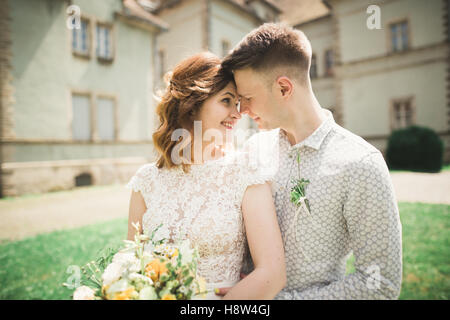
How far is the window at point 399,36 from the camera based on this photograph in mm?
15969

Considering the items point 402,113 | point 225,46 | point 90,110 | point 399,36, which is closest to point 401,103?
point 402,113

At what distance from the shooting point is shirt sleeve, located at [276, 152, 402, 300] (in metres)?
1.56

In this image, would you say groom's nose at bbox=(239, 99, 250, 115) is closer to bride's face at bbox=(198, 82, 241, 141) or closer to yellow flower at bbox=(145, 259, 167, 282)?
bride's face at bbox=(198, 82, 241, 141)

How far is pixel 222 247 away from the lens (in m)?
1.89

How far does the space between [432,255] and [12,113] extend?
13.0 m

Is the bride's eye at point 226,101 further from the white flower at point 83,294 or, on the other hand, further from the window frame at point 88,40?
the window frame at point 88,40

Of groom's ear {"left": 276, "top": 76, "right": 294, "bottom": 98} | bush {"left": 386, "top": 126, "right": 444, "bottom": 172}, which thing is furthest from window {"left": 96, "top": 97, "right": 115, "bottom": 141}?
bush {"left": 386, "top": 126, "right": 444, "bottom": 172}

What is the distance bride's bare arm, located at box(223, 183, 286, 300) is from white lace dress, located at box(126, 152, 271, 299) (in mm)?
105

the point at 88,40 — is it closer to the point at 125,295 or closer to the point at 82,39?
the point at 82,39

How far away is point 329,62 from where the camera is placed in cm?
2094

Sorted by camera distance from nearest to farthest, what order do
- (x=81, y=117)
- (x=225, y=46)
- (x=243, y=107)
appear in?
1. (x=243, y=107)
2. (x=81, y=117)
3. (x=225, y=46)

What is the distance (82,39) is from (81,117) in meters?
3.48
